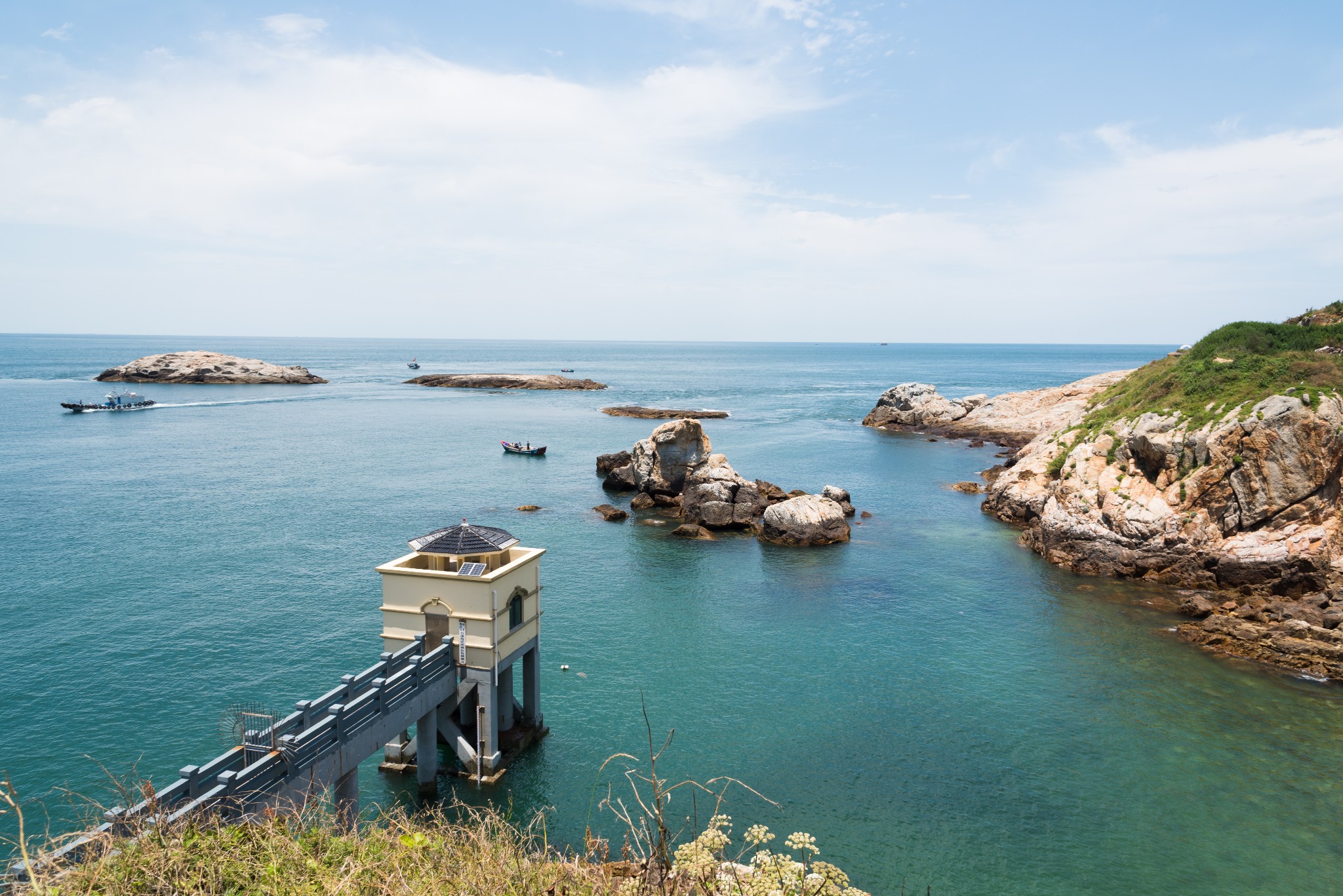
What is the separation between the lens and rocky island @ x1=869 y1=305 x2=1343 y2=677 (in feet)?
114

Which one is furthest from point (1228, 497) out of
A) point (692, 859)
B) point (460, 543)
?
point (692, 859)

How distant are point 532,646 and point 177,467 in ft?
199

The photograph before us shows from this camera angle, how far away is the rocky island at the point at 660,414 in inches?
4560

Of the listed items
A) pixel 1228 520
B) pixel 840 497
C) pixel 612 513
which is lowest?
pixel 612 513

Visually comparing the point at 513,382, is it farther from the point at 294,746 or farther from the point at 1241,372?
the point at 294,746

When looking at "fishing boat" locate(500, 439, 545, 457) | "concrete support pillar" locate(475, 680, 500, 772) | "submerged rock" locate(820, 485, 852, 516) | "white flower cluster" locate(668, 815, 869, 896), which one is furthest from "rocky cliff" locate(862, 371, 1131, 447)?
"white flower cluster" locate(668, 815, 869, 896)

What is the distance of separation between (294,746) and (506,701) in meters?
9.02

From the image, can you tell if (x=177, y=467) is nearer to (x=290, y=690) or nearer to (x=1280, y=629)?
(x=290, y=690)

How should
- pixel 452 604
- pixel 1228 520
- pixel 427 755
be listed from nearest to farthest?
pixel 427 755 → pixel 452 604 → pixel 1228 520

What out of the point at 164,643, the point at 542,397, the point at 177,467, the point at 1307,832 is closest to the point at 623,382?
the point at 542,397

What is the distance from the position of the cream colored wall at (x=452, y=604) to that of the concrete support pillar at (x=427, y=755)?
6.72ft

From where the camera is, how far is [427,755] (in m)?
23.0

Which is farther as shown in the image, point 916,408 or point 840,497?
point 916,408

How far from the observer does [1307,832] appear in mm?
21391
